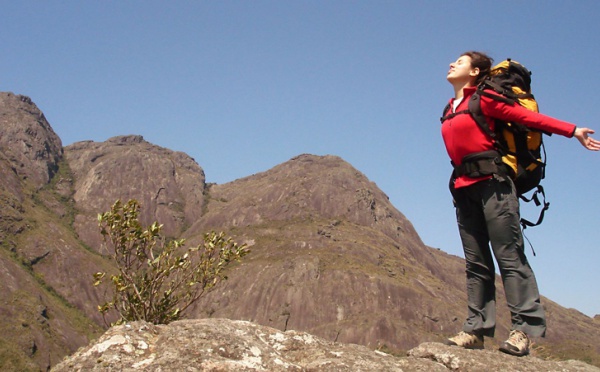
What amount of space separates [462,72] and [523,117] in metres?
1.15

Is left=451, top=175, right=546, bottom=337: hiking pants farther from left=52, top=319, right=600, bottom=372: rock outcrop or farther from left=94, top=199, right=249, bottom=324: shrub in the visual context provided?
left=94, top=199, right=249, bottom=324: shrub

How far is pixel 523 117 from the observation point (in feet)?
18.9

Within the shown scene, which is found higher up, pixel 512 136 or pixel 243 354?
pixel 512 136

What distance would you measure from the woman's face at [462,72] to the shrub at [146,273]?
5.21m

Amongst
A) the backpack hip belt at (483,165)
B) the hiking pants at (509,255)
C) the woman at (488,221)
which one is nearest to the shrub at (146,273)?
the woman at (488,221)

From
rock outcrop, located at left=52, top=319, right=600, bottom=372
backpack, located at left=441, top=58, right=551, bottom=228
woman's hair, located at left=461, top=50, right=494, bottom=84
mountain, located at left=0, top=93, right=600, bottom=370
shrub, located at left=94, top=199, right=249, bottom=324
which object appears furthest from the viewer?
mountain, located at left=0, top=93, right=600, bottom=370

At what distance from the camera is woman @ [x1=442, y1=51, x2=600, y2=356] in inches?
227

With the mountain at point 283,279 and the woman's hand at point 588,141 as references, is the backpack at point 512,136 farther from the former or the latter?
the mountain at point 283,279

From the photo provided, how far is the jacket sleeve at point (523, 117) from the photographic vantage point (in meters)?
5.62

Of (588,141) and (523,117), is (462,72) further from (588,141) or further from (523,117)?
(588,141)

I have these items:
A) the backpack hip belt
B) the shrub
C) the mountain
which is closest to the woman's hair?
the backpack hip belt

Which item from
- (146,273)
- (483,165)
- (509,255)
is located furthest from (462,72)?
(146,273)

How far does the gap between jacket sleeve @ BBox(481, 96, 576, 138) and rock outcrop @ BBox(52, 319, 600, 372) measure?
92.4 inches

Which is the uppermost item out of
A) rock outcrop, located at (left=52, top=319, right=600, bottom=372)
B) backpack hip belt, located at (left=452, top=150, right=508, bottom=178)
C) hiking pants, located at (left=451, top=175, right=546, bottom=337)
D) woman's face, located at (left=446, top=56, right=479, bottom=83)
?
woman's face, located at (left=446, top=56, right=479, bottom=83)
